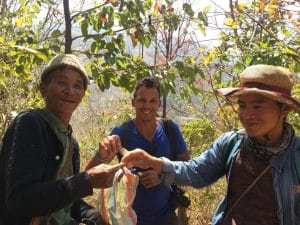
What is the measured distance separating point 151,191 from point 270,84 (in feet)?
4.33

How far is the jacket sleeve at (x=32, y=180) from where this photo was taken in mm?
1585

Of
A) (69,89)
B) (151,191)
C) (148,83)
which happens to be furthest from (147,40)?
(69,89)

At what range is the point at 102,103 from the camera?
992 centimetres

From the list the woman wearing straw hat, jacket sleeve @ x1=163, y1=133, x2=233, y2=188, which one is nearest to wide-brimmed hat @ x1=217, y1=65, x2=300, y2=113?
the woman wearing straw hat

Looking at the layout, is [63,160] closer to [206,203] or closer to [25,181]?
[25,181]

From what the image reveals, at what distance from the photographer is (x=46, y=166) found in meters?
1.72

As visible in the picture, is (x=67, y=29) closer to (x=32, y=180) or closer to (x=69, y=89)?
(x=69, y=89)

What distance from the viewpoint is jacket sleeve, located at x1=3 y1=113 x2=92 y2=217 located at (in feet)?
5.20

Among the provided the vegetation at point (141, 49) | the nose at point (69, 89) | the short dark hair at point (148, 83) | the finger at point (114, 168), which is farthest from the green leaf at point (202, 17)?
the finger at point (114, 168)

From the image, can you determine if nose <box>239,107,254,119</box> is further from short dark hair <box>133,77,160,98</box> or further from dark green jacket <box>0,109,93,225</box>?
short dark hair <box>133,77,160,98</box>

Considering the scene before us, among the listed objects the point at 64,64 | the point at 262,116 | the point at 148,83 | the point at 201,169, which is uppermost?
the point at 64,64

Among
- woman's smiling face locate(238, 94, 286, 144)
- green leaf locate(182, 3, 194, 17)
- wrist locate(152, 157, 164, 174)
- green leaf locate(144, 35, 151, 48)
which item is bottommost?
wrist locate(152, 157, 164, 174)

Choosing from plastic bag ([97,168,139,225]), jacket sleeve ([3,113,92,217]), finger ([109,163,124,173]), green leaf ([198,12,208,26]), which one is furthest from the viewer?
green leaf ([198,12,208,26])

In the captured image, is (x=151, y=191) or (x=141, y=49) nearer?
(x=151, y=191)
